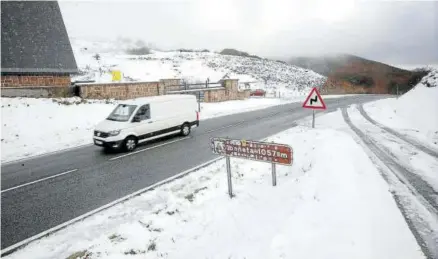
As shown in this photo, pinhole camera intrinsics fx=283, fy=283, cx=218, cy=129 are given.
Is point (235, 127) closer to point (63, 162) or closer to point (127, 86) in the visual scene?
point (63, 162)

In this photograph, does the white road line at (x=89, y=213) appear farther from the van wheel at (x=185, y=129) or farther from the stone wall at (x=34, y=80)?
the stone wall at (x=34, y=80)

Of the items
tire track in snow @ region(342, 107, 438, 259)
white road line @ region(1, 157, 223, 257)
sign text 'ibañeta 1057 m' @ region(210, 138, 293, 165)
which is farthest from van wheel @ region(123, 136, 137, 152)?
tire track in snow @ region(342, 107, 438, 259)

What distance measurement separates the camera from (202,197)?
21.5ft

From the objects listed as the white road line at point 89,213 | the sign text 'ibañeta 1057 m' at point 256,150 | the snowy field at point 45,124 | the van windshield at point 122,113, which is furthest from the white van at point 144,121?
the sign text 'ibañeta 1057 m' at point 256,150

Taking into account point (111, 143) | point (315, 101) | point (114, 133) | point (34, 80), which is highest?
point (34, 80)

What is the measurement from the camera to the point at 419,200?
5.71 metres

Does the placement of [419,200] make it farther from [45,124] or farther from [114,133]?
[45,124]

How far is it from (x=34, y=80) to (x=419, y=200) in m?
22.5

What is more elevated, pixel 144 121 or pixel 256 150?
pixel 144 121

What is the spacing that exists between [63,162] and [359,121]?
14.8 meters

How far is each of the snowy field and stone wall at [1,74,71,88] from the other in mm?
2739

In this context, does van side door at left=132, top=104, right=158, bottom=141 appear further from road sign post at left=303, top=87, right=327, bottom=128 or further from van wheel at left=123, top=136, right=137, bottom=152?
road sign post at left=303, top=87, right=327, bottom=128

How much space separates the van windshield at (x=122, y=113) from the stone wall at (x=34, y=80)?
31.6 feet

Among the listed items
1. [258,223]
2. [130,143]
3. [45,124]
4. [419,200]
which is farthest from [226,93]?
[258,223]
